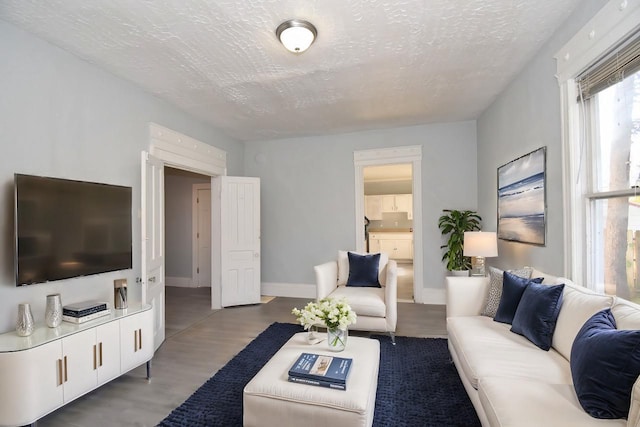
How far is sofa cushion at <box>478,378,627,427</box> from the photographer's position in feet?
4.14

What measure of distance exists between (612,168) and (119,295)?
12.5ft

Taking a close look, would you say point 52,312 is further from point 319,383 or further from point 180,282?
point 180,282

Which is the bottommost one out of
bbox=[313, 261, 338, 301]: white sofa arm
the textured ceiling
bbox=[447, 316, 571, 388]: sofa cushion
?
bbox=[447, 316, 571, 388]: sofa cushion

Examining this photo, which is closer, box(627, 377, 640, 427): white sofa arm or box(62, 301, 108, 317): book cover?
box(627, 377, 640, 427): white sofa arm

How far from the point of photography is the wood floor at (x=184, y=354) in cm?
215

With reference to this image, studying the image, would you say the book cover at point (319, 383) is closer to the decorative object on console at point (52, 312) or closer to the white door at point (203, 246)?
the decorative object on console at point (52, 312)

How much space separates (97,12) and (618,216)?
371 cm

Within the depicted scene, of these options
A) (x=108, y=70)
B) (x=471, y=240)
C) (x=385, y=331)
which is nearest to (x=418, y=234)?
(x=471, y=240)

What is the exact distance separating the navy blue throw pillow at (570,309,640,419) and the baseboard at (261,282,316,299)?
4142 millimetres

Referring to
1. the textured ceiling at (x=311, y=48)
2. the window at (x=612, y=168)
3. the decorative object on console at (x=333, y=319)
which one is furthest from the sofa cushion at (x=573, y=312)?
the textured ceiling at (x=311, y=48)

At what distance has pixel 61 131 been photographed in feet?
8.26

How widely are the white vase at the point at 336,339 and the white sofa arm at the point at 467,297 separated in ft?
3.76

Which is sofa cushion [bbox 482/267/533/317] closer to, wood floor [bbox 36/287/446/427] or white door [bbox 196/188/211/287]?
wood floor [bbox 36/287/446/427]

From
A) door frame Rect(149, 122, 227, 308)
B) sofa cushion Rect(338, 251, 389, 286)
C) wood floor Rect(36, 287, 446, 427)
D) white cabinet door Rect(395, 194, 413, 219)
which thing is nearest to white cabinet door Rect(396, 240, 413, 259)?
white cabinet door Rect(395, 194, 413, 219)
